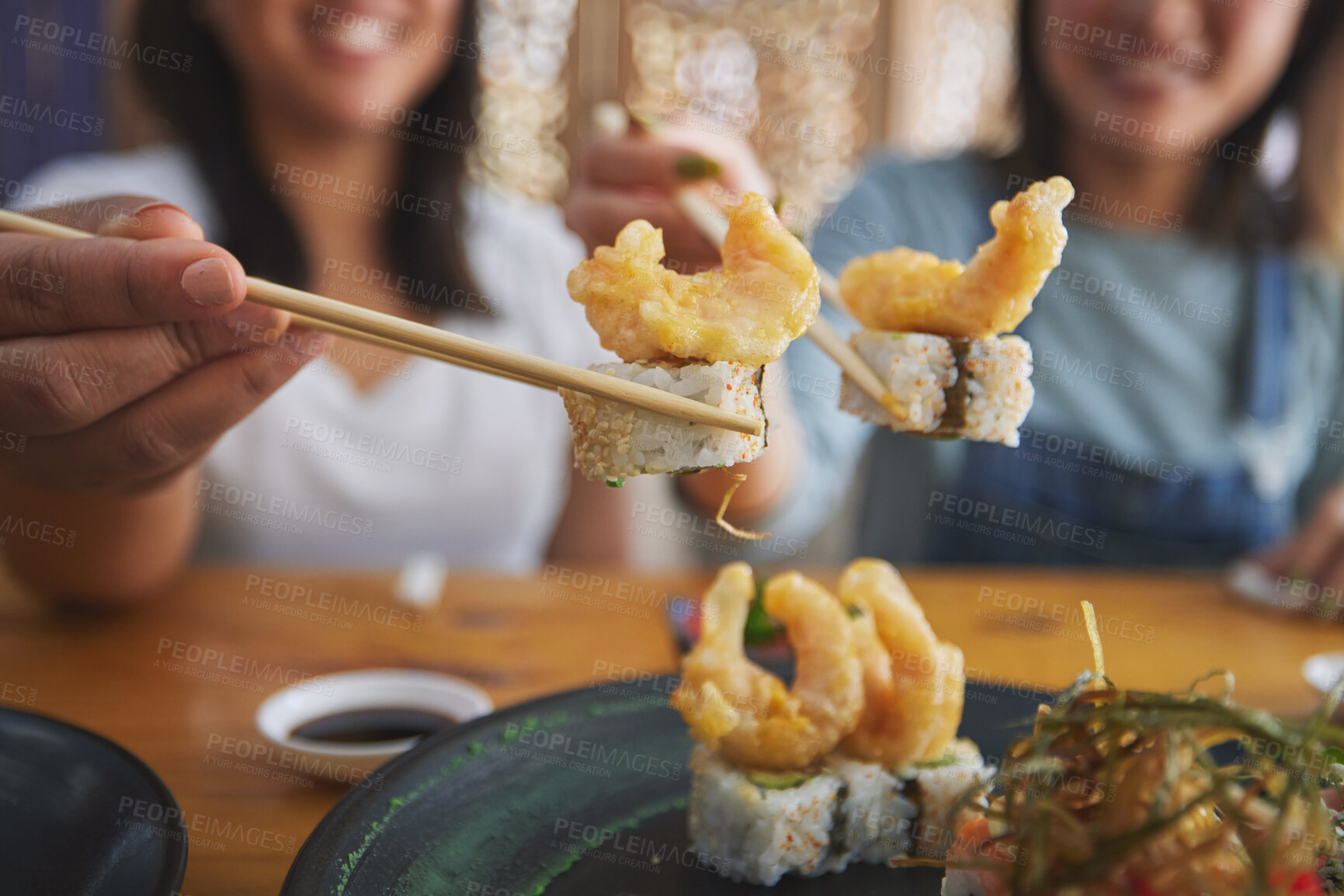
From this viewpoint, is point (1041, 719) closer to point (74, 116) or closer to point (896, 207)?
point (896, 207)

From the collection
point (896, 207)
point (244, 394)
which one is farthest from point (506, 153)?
point (244, 394)

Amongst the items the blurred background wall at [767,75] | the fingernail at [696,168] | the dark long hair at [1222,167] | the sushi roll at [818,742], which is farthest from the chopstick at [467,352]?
the blurred background wall at [767,75]

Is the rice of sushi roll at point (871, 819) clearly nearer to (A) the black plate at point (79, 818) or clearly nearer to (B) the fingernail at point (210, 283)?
(A) the black plate at point (79, 818)

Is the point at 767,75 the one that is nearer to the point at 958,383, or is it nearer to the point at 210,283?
the point at 958,383

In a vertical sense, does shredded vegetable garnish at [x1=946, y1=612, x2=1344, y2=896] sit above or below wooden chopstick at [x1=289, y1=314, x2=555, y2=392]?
below

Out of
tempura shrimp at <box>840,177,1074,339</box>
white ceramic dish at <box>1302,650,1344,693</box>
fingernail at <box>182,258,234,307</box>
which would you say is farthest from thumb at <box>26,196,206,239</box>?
white ceramic dish at <box>1302,650,1344,693</box>

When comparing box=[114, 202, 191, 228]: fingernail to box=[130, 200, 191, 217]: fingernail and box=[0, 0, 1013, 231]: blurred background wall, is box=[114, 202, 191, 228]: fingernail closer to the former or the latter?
box=[130, 200, 191, 217]: fingernail
